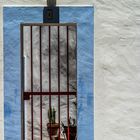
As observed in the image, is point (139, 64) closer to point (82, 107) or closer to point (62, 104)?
point (82, 107)

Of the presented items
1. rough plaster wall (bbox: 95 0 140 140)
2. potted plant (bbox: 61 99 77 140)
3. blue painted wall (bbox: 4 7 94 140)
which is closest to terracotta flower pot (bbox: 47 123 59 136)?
potted plant (bbox: 61 99 77 140)

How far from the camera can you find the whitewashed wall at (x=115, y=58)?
8062 millimetres

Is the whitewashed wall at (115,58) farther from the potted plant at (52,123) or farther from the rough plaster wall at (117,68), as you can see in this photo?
the potted plant at (52,123)

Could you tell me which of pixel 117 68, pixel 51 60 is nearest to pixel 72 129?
pixel 51 60

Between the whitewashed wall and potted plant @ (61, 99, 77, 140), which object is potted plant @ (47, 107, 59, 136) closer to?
potted plant @ (61, 99, 77, 140)

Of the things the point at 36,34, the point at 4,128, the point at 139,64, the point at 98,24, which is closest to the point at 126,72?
the point at 139,64

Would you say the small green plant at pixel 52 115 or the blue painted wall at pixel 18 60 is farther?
the small green plant at pixel 52 115

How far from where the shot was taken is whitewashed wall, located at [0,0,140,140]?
806cm

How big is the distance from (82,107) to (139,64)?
928 millimetres

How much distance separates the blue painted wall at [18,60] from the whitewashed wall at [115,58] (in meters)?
0.08

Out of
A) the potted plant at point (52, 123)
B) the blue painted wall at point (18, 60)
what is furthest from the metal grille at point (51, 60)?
the blue painted wall at point (18, 60)

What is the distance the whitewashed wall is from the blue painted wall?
8 centimetres

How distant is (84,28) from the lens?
8055mm

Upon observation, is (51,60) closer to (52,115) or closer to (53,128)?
(52,115)
